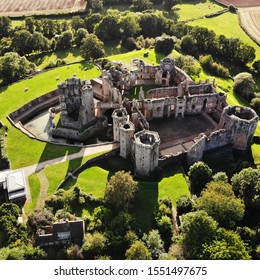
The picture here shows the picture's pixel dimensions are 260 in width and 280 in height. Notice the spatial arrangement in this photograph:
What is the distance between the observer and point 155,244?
52.4 meters

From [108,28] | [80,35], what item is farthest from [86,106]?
[108,28]

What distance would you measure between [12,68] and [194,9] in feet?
305

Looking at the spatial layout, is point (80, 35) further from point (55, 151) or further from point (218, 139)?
point (218, 139)

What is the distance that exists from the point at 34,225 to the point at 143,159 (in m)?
22.9

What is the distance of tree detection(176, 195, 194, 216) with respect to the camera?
59375 millimetres

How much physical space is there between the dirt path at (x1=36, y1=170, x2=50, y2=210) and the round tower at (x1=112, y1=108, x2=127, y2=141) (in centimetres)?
1723

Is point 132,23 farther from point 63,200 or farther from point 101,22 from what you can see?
point 63,200

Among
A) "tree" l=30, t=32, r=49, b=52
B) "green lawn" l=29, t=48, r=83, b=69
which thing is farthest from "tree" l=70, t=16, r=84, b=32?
"tree" l=30, t=32, r=49, b=52

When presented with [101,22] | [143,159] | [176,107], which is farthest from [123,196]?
[101,22]

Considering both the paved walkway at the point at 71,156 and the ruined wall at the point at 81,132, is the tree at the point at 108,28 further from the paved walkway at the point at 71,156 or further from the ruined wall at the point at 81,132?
the paved walkway at the point at 71,156

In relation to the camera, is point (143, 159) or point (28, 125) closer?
point (143, 159)

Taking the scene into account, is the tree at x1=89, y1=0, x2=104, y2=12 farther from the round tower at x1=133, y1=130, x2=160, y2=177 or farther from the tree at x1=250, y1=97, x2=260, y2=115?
the round tower at x1=133, y1=130, x2=160, y2=177

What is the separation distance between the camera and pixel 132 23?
122562 mm
